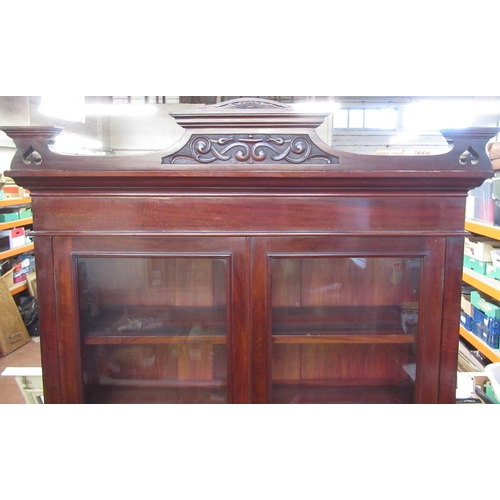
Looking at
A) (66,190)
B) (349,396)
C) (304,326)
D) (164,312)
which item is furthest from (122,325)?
(349,396)

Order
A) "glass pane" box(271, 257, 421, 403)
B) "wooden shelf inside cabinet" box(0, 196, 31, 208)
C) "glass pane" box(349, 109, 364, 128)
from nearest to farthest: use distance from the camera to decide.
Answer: "glass pane" box(271, 257, 421, 403) → "wooden shelf inside cabinet" box(0, 196, 31, 208) → "glass pane" box(349, 109, 364, 128)

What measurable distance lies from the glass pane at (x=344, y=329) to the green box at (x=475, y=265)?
146cm

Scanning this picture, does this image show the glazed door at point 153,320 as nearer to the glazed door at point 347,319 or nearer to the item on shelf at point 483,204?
the glazed door at point 347,319

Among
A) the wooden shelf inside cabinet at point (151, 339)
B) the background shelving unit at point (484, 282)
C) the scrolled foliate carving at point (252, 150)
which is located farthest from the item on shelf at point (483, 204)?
the wooden shelf inside cabinet at point (151, 339)

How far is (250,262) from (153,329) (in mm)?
316

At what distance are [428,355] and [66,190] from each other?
2.94ft

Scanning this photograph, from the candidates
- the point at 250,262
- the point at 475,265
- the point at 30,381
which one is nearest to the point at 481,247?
the point at 475,265

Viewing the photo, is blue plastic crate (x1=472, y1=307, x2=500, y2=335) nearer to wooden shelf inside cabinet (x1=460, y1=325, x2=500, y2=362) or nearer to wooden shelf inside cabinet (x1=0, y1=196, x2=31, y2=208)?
wooden shelf inside cabinet (x1=460, y1=325, x2=500, y2=362)

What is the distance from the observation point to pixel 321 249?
88 centimetres

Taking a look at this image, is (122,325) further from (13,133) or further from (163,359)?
(13,133)

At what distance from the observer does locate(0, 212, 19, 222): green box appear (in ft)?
9.12

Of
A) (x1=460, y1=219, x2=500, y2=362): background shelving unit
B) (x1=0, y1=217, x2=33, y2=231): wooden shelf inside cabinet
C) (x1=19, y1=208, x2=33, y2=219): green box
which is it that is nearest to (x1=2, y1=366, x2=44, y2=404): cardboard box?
(x1=460, y1=219, x2=500, y2=362): background shelving unit

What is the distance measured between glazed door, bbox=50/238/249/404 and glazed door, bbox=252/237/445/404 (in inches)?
2.4

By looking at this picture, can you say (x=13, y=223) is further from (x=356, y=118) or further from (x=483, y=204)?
(x=356, y=118)
